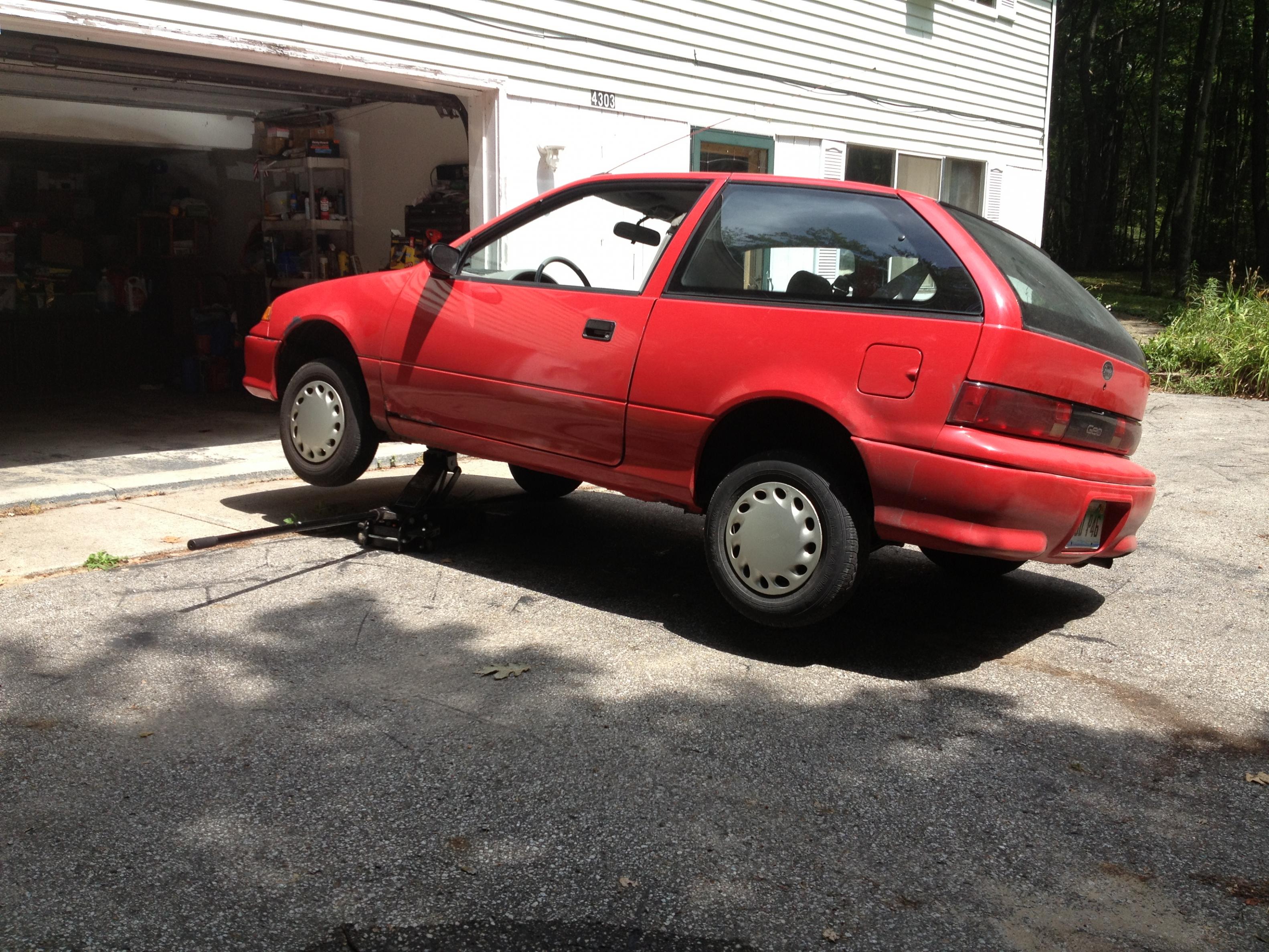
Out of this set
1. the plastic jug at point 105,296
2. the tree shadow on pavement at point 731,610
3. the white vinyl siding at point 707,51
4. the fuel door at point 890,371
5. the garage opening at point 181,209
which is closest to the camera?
the fuel door at point 890,371

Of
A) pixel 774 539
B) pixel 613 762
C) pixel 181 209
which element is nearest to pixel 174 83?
pixel 181 209

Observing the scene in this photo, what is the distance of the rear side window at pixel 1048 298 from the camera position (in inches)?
170

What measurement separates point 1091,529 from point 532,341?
244 cm

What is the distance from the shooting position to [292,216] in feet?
39.9

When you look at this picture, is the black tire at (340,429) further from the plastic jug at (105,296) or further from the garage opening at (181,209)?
the plastic jug at (105,296)

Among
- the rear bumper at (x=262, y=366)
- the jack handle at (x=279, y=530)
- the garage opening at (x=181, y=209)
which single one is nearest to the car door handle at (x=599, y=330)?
the jack handle at (x=279, y=530)

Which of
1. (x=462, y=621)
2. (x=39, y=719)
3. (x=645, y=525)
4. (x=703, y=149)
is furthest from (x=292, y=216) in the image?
(x=39, y=719)

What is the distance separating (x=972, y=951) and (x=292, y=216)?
1105cm

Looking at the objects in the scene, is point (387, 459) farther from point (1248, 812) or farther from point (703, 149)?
point (1248, 812)

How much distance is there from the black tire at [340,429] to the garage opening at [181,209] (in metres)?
4.86

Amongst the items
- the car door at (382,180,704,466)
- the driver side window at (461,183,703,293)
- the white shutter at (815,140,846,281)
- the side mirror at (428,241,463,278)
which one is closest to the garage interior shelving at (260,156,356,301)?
the white shutter at (815,140,846,281)

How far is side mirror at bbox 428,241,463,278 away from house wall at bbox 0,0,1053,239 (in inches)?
119

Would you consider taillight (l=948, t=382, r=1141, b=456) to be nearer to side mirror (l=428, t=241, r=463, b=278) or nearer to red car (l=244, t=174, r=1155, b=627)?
red car (l=244, t=174, r=1155, b=627)

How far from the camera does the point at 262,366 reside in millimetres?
6379
